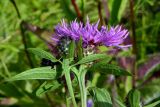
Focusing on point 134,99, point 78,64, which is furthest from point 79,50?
point 134,99

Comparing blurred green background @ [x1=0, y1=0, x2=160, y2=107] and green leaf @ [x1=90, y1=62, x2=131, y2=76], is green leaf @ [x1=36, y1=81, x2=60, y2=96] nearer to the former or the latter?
green leaf @ [x1=90, y1=62, x2=131, y2=76]

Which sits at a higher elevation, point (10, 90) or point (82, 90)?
point (82, 90)

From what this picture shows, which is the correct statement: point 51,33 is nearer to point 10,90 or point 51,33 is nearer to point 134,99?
point 10,90

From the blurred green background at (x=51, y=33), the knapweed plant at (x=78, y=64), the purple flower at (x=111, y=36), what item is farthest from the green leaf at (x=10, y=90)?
the purple flower at (x=111, y=36)

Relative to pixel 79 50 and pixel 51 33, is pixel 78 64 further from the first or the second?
pixel 51 33

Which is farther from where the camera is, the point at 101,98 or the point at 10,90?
the point at 10,90

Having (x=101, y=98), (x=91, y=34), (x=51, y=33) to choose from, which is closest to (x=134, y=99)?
(x=101, y=98)

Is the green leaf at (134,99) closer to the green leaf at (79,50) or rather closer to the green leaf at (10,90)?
the green leaf at (79,50)
